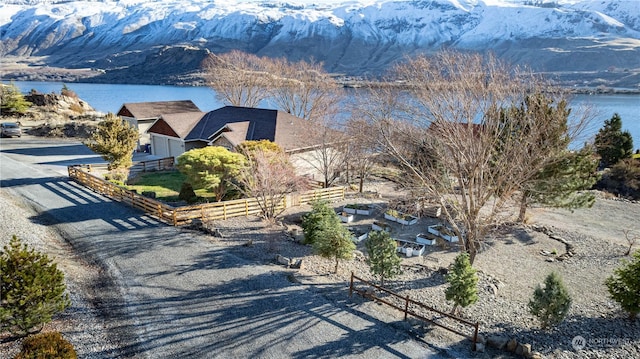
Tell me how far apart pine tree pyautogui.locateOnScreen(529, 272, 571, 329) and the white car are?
145 ft

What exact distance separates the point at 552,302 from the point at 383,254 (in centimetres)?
453

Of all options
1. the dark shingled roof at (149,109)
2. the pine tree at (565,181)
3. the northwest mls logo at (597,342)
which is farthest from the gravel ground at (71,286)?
the dark shingled roof at (149,109)

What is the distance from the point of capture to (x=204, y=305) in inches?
465

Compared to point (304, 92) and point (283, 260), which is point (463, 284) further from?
point (304, 92)

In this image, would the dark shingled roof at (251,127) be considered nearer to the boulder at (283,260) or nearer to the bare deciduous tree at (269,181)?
the bare deciduous tree at (269,181)

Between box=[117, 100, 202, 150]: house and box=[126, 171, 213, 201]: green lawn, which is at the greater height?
box=[117, 100, 202, 150]: house

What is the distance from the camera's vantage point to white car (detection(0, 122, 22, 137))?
3925 cm

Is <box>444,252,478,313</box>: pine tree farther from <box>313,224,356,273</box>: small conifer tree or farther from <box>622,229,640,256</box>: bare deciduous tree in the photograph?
<box>622,229,640,256</box>: bare deciduous tree

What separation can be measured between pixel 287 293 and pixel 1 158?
28360mm

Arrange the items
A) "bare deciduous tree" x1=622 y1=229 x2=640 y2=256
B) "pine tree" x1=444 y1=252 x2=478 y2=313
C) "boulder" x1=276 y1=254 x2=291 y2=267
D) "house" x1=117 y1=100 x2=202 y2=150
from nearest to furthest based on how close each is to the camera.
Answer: "pine tree" x1=444 y1=252 x2=478 y2=313
"boulder" x1=276 y1=254 x2=291 y2=267
"bare deciduous tree" x1=622 y1=229 x2=640 y2=256
"house" x1=117 y1=100 x2=202 y2=150

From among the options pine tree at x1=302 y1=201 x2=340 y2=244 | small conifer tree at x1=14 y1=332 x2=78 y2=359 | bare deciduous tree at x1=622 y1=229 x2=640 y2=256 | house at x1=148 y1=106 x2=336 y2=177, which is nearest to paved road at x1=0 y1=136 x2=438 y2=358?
small conifer tree at x1=14 y1=332 x2=78 y2=359

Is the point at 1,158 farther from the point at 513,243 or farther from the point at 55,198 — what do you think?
the point at 513,243

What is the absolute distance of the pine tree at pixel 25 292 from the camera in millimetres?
9273

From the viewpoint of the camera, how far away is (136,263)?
14438mm
